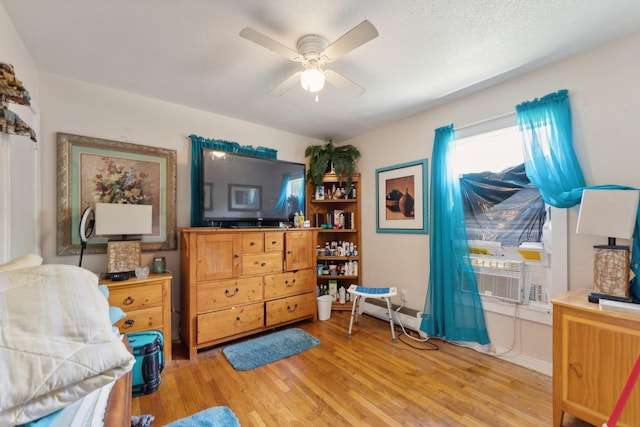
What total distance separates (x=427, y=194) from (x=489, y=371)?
5.46ft

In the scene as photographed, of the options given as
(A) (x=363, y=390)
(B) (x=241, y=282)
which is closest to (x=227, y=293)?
(B) (x=241, y=282)

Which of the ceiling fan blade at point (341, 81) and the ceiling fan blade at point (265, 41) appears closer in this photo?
the ceiling fan blade at point (265, 41)

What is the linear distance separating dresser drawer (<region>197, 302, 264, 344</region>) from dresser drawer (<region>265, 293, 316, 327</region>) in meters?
0.10

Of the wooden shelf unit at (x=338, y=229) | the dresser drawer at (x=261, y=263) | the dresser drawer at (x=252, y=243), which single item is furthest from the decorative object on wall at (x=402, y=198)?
the dresser drawer at (x=252, y=243)

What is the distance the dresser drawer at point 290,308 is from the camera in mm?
2752

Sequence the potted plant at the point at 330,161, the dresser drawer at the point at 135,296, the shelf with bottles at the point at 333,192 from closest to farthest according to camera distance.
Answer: the dresser drawer at the point at 135,296 < the potted plant at the point at 330,161 < the shelf with bottles at the point at 333,192

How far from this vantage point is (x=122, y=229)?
2166 millimetres

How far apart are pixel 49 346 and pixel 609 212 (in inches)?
101

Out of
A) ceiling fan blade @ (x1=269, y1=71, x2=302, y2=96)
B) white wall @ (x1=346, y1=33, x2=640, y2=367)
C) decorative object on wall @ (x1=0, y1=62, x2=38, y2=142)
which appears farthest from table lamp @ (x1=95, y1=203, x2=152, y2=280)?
white wall @ (x1=346, y1=33, x2=640, y2=367)

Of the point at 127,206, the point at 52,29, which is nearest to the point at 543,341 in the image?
the point at 127,206

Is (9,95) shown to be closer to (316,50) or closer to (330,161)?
(316,50)

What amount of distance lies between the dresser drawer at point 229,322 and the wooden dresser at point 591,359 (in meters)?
2.34

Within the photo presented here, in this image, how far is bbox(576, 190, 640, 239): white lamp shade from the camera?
1503mm

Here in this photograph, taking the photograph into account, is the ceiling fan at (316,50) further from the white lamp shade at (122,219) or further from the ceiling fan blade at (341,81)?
the white lamp shade at (122,219)
